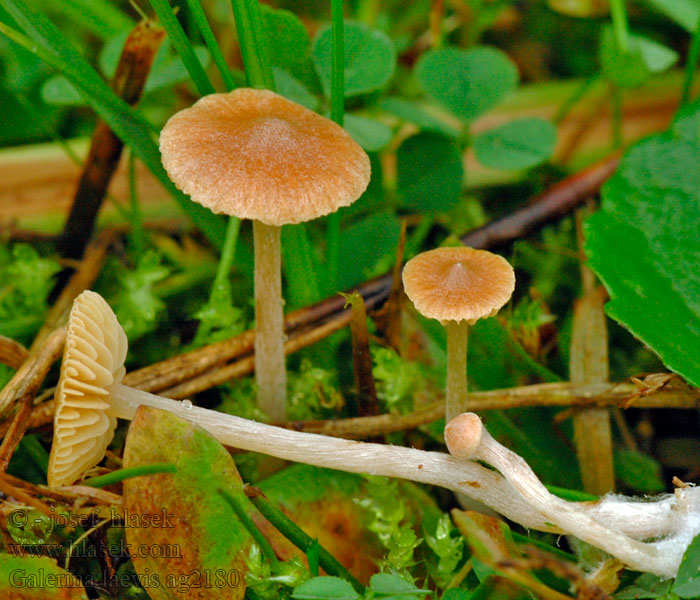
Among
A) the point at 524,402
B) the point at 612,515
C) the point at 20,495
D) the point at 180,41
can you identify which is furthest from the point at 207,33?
the point at 612,515

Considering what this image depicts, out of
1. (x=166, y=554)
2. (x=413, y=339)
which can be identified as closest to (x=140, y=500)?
(x=166, y=554)

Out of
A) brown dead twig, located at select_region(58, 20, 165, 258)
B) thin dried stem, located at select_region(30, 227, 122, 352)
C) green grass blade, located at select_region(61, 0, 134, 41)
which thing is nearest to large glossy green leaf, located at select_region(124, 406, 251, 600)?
thin dried stem, located at select_region(30, 227, 122, 352)

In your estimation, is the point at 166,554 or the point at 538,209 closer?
the point at 166,554

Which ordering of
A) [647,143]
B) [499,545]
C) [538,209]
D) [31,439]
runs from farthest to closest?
[538,209]
[647,143]
[31,439]
[499,545]

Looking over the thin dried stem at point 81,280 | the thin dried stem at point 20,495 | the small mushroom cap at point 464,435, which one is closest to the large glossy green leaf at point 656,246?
the small mushroom cap at point 464,435

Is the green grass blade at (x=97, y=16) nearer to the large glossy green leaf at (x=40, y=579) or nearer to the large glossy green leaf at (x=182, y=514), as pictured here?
the large glossy green leaf at (x=182, y=514)

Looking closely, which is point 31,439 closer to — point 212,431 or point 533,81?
point 212,431

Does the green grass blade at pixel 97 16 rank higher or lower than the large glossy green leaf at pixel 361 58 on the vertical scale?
higher
